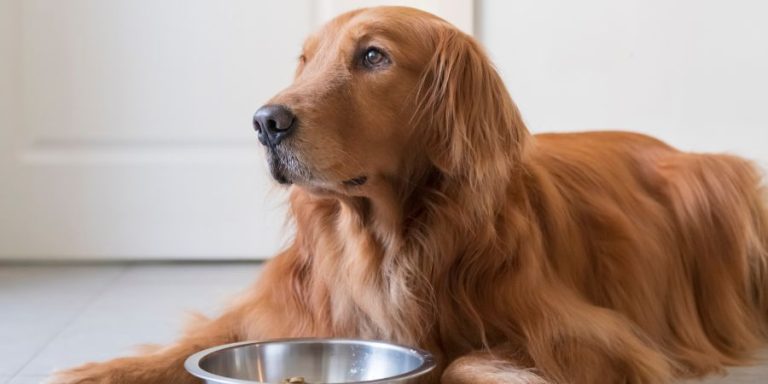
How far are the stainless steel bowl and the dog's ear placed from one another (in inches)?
11.5

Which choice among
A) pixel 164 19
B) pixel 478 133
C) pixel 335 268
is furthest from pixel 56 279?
pixel 478 133

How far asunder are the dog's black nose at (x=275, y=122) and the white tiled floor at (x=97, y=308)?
25.4 inches

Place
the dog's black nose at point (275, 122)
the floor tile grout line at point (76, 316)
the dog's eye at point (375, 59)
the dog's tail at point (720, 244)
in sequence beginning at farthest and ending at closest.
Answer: the dog's tail at point (720, 244) → the floor tile grout line at point (76, 316) → the dog's eye at point (375, 59) → the dog's black nose at point (275, 122)

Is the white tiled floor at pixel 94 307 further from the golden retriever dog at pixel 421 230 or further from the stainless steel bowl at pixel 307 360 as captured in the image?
the stainless steel bowl at pixel 307 360

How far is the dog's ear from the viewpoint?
70.3 inches

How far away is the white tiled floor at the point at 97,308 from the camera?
218cm

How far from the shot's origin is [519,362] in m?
1.76

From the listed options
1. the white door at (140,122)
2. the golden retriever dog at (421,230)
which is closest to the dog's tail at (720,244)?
the golden retriever dog at (421,230)

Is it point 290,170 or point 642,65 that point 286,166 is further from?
point 642,65

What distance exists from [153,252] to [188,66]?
1.64ft

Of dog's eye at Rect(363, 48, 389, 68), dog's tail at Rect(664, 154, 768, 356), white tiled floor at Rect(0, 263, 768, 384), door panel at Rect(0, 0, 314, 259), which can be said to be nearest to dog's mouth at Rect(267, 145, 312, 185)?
dog's eye at Rect(363, 48, 389, 68)

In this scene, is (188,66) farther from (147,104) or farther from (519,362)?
(519,362)

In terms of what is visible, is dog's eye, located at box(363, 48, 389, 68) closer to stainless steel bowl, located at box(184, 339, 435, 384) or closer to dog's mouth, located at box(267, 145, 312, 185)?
dog's mouth, located at box(267, 145, 312, 185)

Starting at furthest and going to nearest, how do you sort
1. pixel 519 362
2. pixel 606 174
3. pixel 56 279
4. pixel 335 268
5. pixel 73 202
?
pixel 73 202, pixel 56 279, pixel 606 174, pixel 335 268, pixel 519 362
